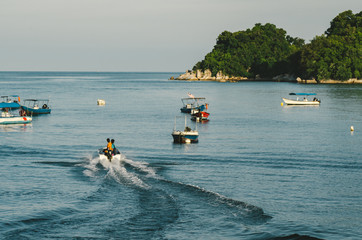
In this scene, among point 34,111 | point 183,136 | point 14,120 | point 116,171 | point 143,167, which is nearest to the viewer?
point 116,171

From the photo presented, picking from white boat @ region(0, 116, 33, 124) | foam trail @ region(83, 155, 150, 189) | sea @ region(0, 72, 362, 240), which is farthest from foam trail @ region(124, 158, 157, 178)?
white boat @ region(0, 116, 33, 124)

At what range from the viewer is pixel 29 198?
117ft

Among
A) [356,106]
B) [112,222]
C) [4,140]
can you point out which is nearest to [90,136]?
[4,140]

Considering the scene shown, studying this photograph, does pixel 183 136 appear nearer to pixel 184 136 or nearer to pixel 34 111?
pixel 184 136

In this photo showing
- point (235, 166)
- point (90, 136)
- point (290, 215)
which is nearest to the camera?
point (290, 215)

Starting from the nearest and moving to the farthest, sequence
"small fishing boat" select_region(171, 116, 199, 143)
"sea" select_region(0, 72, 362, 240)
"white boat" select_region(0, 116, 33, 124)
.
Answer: "sea" select_region(0, 72, 362, 240) < "small fishing boat" select_region(171, 116, 199, 143) < "white boat" select_region(0, 116, 33, 124)

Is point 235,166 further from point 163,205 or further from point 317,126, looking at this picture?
point 317,126

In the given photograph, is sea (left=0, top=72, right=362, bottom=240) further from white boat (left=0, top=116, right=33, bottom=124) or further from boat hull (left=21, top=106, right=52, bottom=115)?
boat hull (left=21, top=106, right=52, bottom=115)

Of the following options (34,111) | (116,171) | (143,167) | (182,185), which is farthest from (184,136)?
(34,111)

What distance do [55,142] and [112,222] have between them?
3655cm

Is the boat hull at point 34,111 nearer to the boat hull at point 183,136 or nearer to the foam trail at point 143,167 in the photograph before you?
the boat hull at point 183,136

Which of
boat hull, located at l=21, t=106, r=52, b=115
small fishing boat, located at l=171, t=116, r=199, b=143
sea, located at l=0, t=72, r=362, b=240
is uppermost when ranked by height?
boat hull, located at l=21, t=106, r=52, b=115

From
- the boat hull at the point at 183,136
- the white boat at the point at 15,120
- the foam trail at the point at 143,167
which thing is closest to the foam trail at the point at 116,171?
the foam trail at the point at 143,167

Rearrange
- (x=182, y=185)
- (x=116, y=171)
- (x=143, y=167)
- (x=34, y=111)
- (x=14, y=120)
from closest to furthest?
(x=182, y=185), (x=116, y=171), (x=143, y=167), (x=14, y=120), (x=34, y=111)
